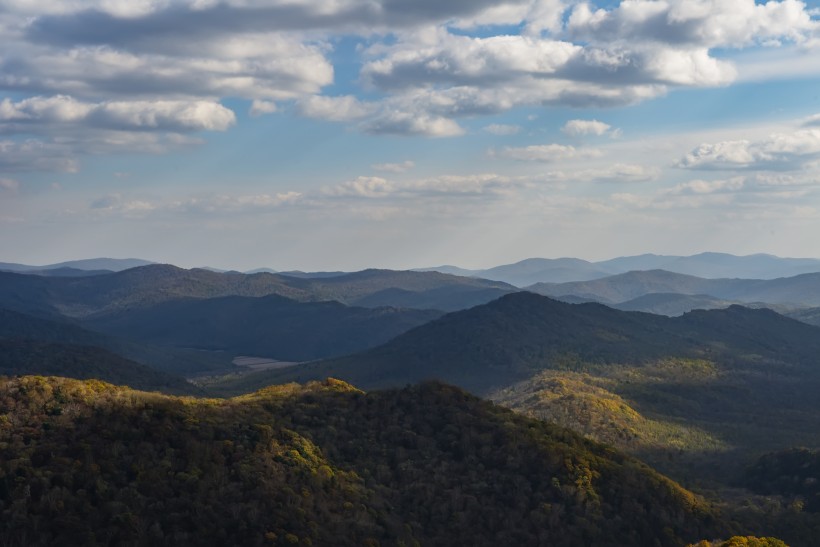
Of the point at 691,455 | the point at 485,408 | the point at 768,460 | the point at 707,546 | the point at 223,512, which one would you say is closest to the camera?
the point at 223,512

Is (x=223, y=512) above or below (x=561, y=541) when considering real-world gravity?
above

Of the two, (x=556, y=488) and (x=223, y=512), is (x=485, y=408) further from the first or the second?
(x=223, y=512)

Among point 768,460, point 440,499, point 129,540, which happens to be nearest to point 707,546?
point 440,499

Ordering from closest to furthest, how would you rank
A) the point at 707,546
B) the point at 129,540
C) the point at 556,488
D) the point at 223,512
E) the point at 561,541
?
1. the point at 129,540
2. the point at 223,512
3. the point at 707,546
4. the point at 561,541
5. the point at 556,488

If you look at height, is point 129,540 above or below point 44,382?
below

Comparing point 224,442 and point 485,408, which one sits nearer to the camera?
point 224,442

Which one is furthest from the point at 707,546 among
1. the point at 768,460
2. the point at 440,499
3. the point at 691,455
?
the point at 691,455

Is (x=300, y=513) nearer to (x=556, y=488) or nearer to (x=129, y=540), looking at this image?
(x=129, y=540)

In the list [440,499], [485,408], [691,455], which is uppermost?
[485,408]

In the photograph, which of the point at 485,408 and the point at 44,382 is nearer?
the point at 44,382
